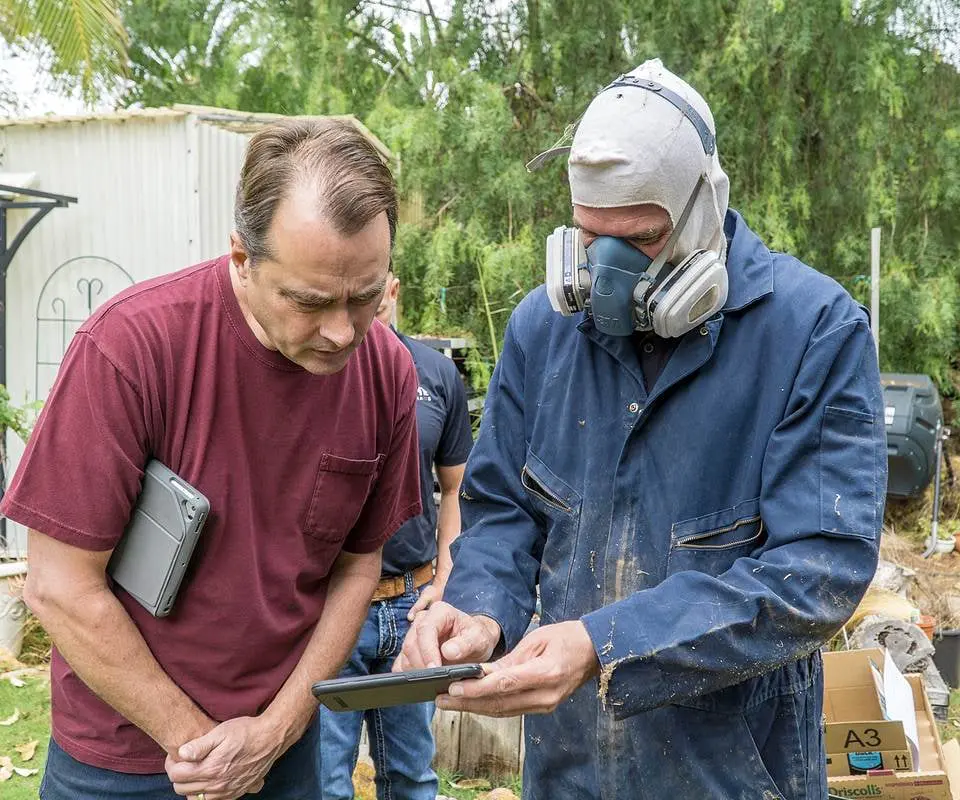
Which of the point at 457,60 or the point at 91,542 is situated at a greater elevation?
the point at 457,60

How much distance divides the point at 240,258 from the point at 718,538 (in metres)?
1.03

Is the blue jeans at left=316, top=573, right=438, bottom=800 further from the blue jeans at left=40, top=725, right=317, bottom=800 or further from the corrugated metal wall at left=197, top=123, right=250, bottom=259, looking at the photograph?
the corrugated metal wall at left=197, top=123, right=250, bottom=259

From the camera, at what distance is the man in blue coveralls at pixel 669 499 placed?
166cm

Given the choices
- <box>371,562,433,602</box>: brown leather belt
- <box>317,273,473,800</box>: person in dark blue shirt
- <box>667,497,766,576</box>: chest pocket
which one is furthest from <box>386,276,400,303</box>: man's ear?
<box>667,497,766,576</box>: chest pocket

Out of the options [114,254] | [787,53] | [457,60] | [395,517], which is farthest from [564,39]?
[395,517]

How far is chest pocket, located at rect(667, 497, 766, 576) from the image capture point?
5.80 ft

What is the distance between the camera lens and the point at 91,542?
71.2 inches

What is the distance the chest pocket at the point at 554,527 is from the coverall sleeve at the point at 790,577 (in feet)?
0.85

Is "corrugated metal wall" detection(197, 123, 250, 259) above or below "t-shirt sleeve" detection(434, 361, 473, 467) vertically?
above

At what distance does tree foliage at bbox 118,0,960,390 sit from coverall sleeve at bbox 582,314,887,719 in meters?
6.01

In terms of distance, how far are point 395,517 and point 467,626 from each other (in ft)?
1.62

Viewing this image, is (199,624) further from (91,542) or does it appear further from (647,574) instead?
(647,574)

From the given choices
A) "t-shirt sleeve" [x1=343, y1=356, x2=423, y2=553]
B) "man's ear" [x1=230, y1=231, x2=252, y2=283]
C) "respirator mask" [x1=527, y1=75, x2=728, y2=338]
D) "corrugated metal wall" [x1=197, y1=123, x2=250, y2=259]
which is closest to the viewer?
"respirator mask" [x1=527, y1=75, x2=728, y2=338]

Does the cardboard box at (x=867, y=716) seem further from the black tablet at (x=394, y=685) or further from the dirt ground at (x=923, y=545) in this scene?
the black tablet at (x=394, y=685)
